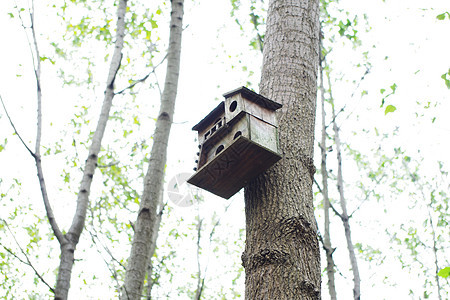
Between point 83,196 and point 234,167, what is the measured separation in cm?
208

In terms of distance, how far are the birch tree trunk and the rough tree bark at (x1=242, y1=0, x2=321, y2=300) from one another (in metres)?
1.82

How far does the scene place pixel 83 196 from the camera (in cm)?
434

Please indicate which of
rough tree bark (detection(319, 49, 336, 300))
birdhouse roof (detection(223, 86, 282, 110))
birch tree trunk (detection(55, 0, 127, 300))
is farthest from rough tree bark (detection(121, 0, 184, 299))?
rough tree bark (detection(319, 49, 336, 300))

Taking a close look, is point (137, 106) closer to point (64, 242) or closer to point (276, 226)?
point (64, 242)

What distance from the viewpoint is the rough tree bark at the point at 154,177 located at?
3979 millimetres

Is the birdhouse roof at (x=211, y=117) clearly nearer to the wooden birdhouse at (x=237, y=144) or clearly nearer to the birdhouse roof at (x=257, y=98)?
the wooden birdhouse at (x=237, y=144)

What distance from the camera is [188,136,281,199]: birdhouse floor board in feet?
8.69

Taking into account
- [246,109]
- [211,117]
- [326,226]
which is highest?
[326,226]

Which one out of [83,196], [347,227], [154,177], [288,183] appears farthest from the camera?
[347,227]

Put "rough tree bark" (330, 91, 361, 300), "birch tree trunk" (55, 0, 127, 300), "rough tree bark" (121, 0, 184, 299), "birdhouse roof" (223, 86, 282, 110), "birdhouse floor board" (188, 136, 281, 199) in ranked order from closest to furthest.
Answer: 1. "birdhouse floor board" (188, 136, 281, 199)
2. "birdhouse roof" (223, 86, 282, 110)
3. "birch tree trunk" (55, 0, 127, 300)
4. "rough tree bark" (121, 0, 184, 299)
5. "rough tree bark" (330, 91, 361, 300)

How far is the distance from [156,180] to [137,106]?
22.6 ft

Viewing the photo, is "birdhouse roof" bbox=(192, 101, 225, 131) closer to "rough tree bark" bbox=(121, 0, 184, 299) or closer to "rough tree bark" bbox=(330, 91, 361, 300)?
"rough tree bark" bbox=(121, 0, 184, 299)

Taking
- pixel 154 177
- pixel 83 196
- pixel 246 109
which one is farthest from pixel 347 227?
pixel 246 109

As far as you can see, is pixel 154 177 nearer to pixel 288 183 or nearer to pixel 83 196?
pixel 83 196
